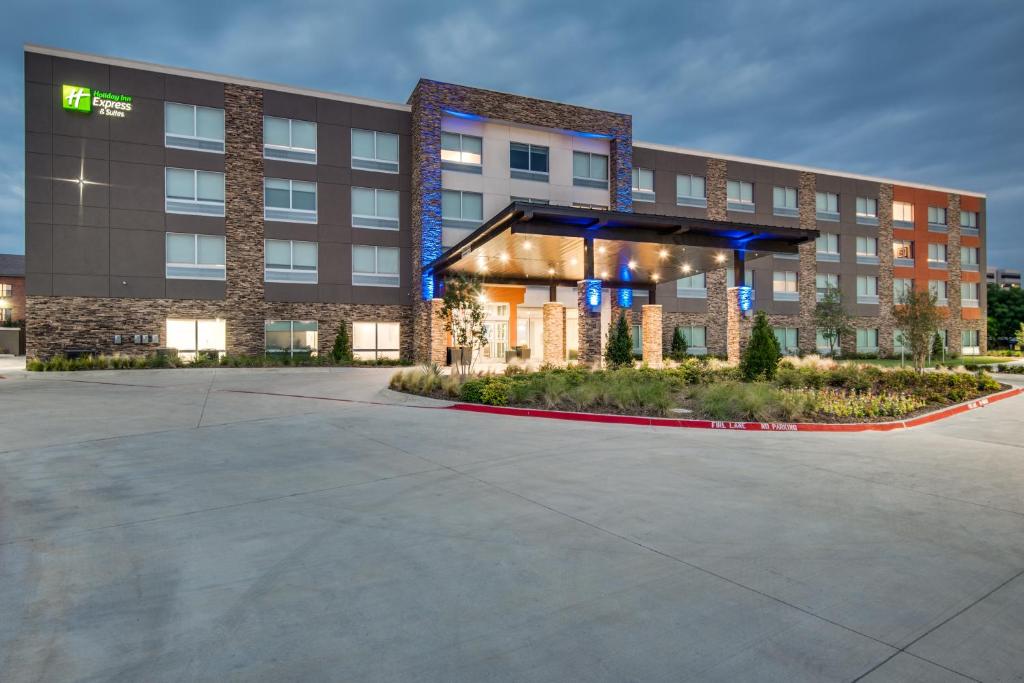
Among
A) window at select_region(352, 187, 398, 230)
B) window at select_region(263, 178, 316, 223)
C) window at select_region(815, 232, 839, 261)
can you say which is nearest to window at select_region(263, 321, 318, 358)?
window at select_region(263, 178, 316, 223)

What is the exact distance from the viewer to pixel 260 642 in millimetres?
3172

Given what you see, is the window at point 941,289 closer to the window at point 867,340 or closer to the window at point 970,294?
the window at point 970,294

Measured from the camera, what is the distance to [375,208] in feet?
101

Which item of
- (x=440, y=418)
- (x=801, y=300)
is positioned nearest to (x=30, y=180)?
(x=440, y=418)

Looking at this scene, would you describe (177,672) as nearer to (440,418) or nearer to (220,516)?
(220,516)

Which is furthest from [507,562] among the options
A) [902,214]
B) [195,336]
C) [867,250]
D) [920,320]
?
[902,214]

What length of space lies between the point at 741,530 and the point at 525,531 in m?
1.91

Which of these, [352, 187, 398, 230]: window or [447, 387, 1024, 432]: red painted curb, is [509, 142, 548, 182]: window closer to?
[352, 187, 398, 230]: window

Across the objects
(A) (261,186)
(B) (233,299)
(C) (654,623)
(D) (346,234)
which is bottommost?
(C) (654,623)

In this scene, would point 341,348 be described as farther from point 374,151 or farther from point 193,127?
point 193,127

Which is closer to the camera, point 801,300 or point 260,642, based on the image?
point 260,642

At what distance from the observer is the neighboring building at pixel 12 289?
58.2 m

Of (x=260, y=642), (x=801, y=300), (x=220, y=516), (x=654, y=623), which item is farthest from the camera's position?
(x=801, y=300)

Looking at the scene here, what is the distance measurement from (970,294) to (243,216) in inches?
2234
